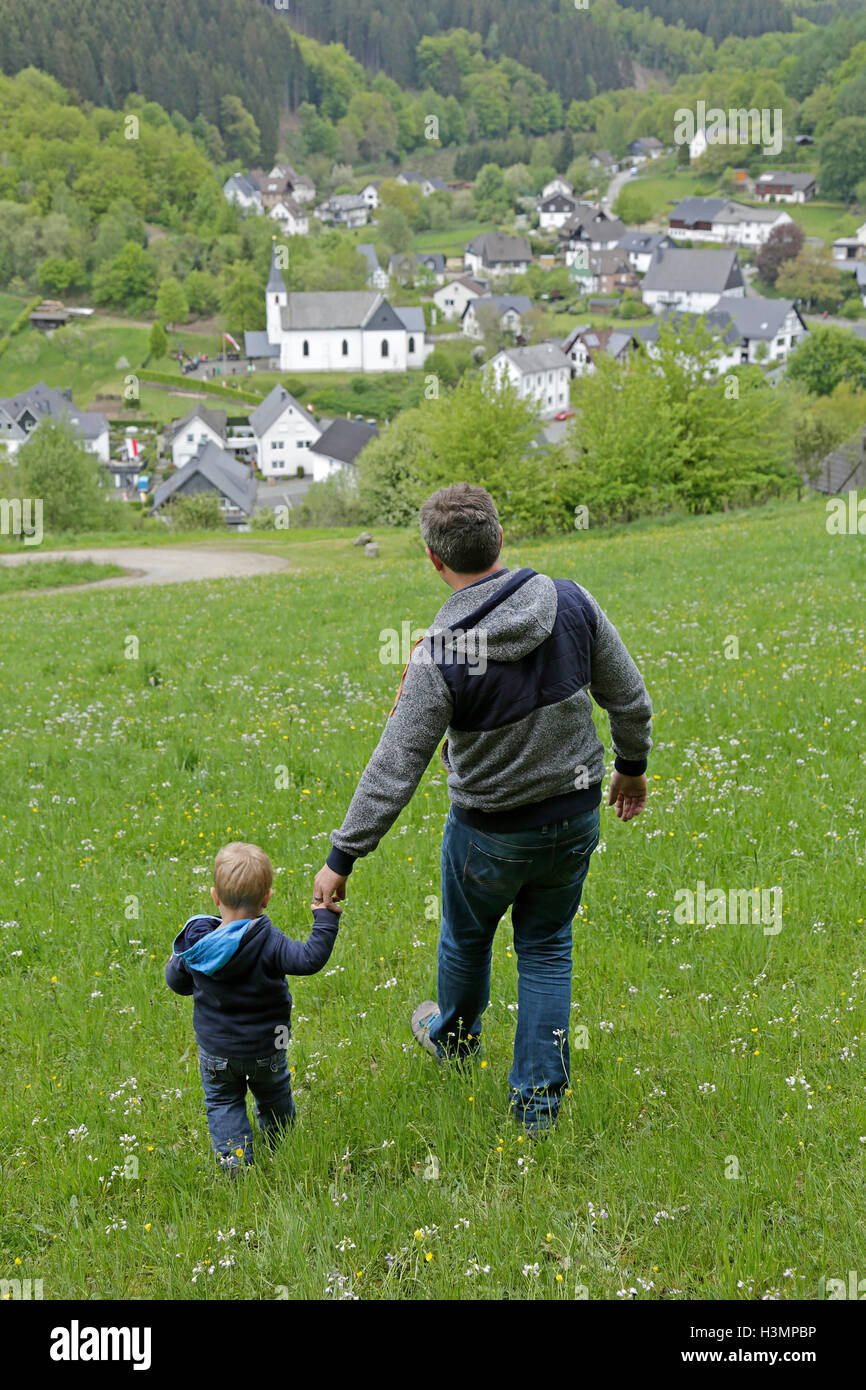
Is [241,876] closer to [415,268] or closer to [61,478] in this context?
[61,478]

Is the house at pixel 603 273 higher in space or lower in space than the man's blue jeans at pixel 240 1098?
higher

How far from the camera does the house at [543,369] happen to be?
12150 centimetres

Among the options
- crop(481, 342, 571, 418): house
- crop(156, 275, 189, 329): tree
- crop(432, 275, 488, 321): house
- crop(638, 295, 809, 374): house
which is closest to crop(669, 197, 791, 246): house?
crop(432, 275, 488, 321): house

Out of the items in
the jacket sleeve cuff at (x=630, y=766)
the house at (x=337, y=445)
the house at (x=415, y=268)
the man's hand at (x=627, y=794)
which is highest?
the house at (x=415, y=268)

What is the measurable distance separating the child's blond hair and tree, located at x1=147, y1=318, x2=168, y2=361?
456 feet

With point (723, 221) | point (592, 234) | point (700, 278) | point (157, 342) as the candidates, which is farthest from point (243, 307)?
point (723, 221)

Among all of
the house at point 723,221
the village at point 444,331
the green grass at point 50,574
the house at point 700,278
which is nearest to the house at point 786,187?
the village at point 444,331

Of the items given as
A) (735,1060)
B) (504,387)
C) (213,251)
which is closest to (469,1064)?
(735,1060)

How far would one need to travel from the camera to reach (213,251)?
173 meters

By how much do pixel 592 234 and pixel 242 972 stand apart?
204 m

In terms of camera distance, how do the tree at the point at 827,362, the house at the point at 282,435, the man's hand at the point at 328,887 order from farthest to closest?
the house at the point at 282,435, the tree at the point at 827,362, the man's hand at the point at 328,887

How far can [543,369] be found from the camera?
409 ft

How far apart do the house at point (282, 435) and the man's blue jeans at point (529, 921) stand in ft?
341

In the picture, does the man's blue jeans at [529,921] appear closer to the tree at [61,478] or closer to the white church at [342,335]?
the tree at [61,478]
